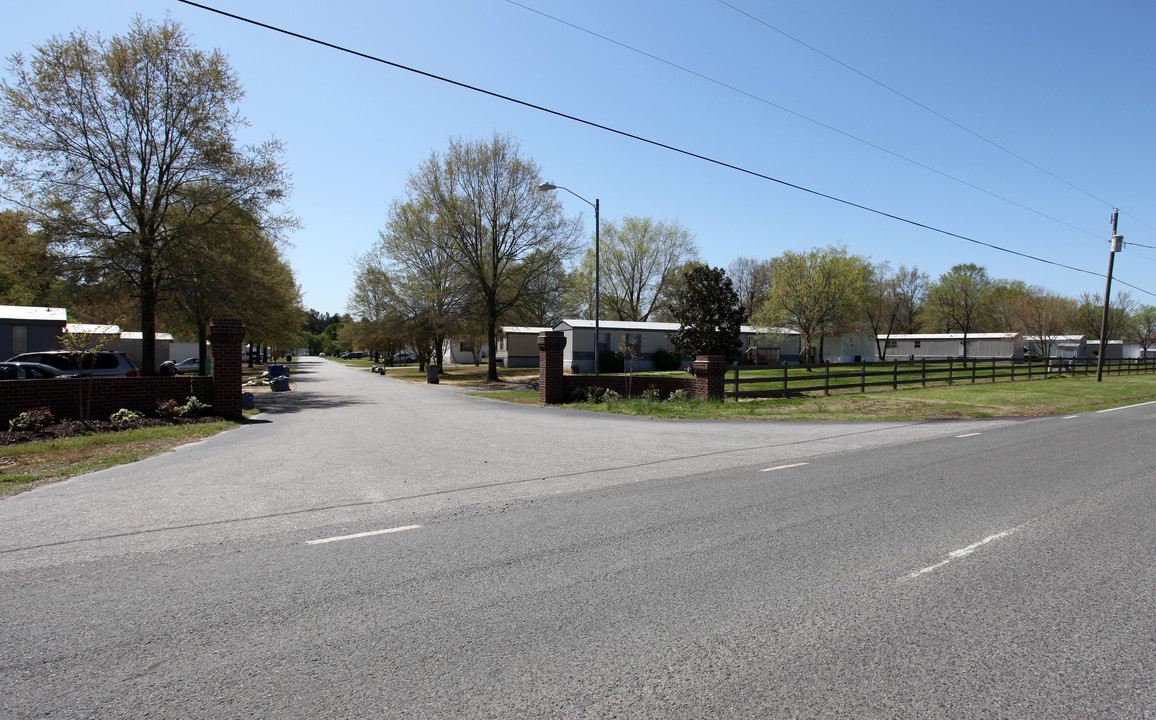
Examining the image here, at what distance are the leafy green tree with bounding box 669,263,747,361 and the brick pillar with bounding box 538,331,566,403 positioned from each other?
13.3 meters

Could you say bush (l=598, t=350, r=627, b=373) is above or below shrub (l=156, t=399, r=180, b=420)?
above

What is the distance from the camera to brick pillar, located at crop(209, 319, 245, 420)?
52.9 feet

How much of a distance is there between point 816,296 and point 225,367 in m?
35.4

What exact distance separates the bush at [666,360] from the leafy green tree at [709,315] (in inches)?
381

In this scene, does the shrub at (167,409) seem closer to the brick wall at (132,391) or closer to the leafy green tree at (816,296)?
the brick wall at (132,391)

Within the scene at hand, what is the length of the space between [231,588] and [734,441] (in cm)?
907

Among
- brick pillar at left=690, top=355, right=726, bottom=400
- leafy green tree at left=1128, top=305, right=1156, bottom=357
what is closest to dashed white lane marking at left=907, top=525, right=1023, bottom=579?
brick pillar at left=690, top=355, right=726, bottom=400

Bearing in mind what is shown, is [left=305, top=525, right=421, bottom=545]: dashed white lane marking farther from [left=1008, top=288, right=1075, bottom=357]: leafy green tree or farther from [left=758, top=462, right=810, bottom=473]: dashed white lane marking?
[left=1008, top=288, right=1075, bottom=357]: leafy green tree

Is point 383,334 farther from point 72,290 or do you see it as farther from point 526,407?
point 526,407

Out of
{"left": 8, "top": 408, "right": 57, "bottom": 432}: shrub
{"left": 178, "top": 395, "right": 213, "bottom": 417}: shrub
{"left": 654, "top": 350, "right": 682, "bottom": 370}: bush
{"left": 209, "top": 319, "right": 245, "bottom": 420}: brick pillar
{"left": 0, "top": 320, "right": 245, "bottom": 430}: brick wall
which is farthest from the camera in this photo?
{"left": 654, "top": 350, "right": 682, "bottom": 370}: bush

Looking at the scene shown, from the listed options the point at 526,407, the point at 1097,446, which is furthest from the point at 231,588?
the point at 526,407

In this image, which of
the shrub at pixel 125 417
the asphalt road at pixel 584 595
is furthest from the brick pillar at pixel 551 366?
the asphalt road at pixel 584 595

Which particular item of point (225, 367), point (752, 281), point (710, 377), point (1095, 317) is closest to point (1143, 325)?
point (1095, 317)

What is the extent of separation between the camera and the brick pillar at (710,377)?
18.4 m
